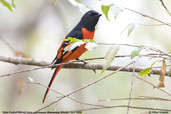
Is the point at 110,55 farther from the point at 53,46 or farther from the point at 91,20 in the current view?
the point at 53,46

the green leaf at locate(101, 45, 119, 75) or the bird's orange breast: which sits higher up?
the bird's orange breast

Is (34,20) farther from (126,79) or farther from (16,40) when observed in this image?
(126,79)

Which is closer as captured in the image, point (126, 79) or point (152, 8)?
point (126, 79)

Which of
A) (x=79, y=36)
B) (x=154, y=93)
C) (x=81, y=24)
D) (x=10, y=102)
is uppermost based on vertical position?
(x=81, y=24)

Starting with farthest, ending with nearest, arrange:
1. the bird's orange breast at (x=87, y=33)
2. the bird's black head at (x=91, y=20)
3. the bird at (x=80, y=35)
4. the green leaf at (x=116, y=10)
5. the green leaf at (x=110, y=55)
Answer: the bird's black head at (x=91, y=20)
the bird's orange breast at (x=87, y=33)
the bird at (x=80, y=35)
the green leaf at (x=110, y=55)
the green leaf at (x=116, y=10)

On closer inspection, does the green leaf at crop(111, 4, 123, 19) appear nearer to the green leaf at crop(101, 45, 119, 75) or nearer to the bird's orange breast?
the green leaf at crop(101, 45, 119, 75)

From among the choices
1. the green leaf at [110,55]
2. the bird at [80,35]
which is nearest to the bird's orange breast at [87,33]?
the bird at [80,35]

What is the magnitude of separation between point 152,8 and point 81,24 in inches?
122

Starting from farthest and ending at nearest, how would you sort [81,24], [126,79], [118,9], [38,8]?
[38,8] → [126,79] → [81,24] → [118,9]

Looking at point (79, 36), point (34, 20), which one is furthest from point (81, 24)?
point (34, 20)

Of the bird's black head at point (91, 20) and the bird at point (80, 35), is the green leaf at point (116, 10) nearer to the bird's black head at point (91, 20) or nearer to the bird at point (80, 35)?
the bird at point (80, 35)

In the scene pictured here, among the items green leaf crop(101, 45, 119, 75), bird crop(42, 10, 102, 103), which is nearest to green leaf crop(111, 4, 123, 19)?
green leaf crop(101, 45, 119, 75)

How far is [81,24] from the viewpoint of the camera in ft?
15.0

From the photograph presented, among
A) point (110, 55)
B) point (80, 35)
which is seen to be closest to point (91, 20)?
point (80, 35)
